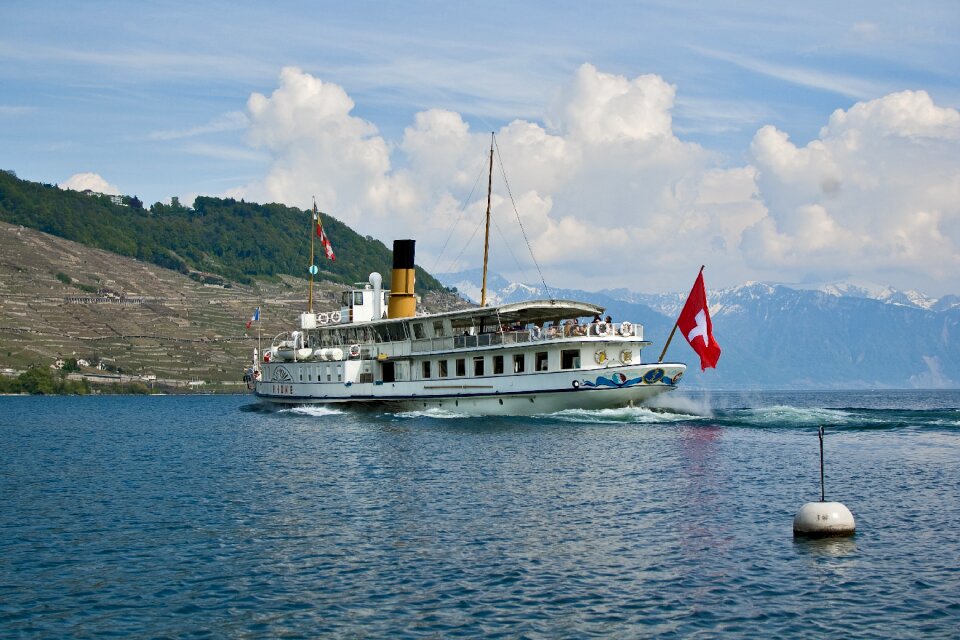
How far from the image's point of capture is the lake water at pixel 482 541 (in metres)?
22.4

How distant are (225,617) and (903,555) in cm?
1816

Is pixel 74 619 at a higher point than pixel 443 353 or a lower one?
lower

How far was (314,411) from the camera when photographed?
83625mm

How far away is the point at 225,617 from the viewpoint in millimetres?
22469

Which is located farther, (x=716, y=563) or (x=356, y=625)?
(x=716, y=563)

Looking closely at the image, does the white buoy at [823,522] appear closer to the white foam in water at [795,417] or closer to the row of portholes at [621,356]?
the row of portholes at [621,356]

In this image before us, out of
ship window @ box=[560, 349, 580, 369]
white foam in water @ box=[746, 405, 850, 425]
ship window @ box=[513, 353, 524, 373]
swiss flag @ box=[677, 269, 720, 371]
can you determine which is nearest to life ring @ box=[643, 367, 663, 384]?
swiss flag @ box=[677, 269, 720, 371]

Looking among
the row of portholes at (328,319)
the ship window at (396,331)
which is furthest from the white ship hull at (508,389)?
the row of portholes at (328,319)

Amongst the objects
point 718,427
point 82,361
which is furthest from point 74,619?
point 82,361

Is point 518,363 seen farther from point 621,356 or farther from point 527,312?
point 621,356

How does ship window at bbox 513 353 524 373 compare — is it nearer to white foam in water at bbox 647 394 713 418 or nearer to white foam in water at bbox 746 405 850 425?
white foam in water at bbox 647 394 713 418

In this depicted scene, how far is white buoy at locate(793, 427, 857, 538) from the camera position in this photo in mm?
29453

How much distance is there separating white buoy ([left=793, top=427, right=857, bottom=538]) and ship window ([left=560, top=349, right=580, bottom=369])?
36.6 m

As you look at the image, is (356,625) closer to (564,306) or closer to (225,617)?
(225,617)
